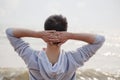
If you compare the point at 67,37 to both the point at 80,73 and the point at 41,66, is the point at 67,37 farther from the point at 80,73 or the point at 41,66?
the point at 80,73

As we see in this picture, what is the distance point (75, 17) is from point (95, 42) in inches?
2360

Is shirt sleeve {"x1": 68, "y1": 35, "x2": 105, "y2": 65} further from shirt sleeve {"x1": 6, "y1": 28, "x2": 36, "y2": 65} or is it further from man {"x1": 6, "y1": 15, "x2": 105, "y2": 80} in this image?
shirt sleeve {"x1": 6, "y1": 28, "x2": 36, "y2": 65}

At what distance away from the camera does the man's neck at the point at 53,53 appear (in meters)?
2.95

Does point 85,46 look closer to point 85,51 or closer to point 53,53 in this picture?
point 85,51

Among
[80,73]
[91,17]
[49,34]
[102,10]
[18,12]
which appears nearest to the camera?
[49,34]

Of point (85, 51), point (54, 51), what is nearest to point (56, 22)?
point (54, 51)

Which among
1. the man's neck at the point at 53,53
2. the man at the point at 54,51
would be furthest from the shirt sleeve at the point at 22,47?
the man's neck at the point at 53,53

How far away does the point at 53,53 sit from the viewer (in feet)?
9.71

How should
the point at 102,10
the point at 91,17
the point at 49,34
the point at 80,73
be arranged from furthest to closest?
the point at 102,10 < the point at 91,17 < the point at 80,73 < the point at 49,34

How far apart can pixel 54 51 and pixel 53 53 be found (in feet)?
0.06

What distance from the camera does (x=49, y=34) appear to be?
9.55ft

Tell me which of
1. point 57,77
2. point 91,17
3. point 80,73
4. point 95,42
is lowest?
point 91,17

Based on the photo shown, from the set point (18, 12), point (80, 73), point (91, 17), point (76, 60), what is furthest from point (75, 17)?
point (76, 60)

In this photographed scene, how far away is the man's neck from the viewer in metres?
2.95
